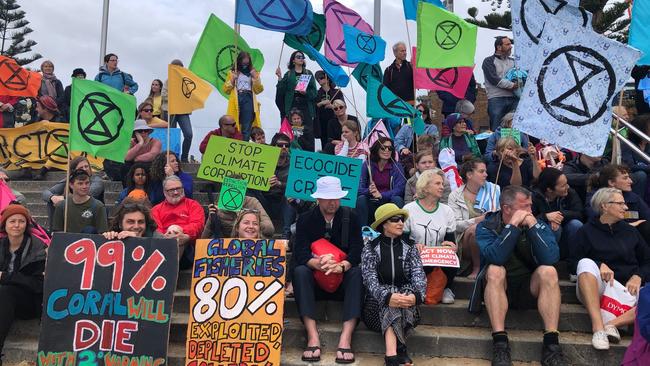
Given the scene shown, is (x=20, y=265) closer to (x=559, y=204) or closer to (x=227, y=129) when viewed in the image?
(x=227, y=129)

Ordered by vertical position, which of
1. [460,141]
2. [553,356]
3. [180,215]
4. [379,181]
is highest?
[460,141]

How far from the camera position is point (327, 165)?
261 inches

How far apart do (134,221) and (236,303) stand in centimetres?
123

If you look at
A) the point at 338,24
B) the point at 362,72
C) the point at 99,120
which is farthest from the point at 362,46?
the point at 99,120

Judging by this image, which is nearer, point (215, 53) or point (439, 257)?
point (439, 257)

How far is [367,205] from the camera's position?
7.13m

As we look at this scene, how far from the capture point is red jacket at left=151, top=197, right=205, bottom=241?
20.4 ft

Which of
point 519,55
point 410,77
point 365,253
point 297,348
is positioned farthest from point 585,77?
point 410,77

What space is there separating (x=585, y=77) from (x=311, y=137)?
18.3 ft

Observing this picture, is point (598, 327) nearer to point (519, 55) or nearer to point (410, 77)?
point (519, 55)

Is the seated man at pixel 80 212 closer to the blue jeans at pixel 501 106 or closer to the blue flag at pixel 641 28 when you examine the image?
the blue flag at pixel 641 28

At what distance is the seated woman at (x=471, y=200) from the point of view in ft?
19.8

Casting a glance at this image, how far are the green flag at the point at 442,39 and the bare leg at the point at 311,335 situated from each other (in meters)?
4.11

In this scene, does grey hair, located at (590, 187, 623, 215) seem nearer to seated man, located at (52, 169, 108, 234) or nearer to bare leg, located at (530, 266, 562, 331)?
bare leg, located at (530, 266, 562, 331)
